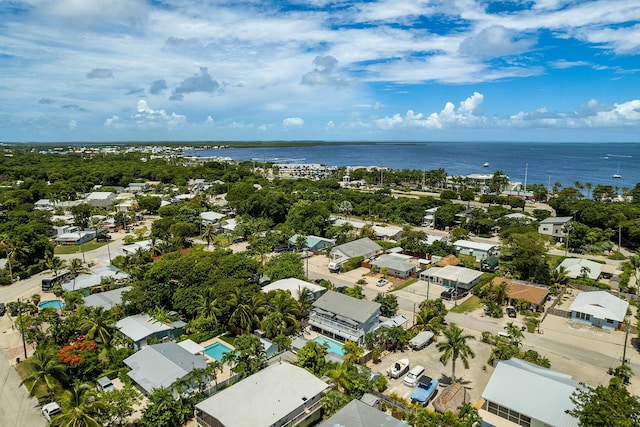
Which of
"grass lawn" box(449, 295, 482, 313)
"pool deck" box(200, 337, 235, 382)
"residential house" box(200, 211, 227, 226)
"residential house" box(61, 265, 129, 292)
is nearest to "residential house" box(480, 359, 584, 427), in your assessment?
"grass lawn" box(449, 295, 482, 313)

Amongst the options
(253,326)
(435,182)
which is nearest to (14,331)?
(253,326)

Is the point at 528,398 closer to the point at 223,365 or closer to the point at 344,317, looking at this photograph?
the point at 344,317

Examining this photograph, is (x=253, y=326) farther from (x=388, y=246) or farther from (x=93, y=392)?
(x=388, y=246)

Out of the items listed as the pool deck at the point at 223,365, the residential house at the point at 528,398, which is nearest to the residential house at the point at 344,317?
the pool deck at the point at 223,365

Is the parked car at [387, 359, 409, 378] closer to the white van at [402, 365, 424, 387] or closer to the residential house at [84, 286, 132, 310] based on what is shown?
the white van at [402, 365, 424, 387]

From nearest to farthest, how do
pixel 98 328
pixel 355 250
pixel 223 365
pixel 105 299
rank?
pixel 223 365
pixel 98 328
pixel 105 299
pixel 355 250

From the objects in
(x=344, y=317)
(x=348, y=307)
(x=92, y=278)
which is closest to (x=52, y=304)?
(x=92, y=278)

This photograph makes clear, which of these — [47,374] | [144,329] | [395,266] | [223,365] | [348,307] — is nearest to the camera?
[47,374]
